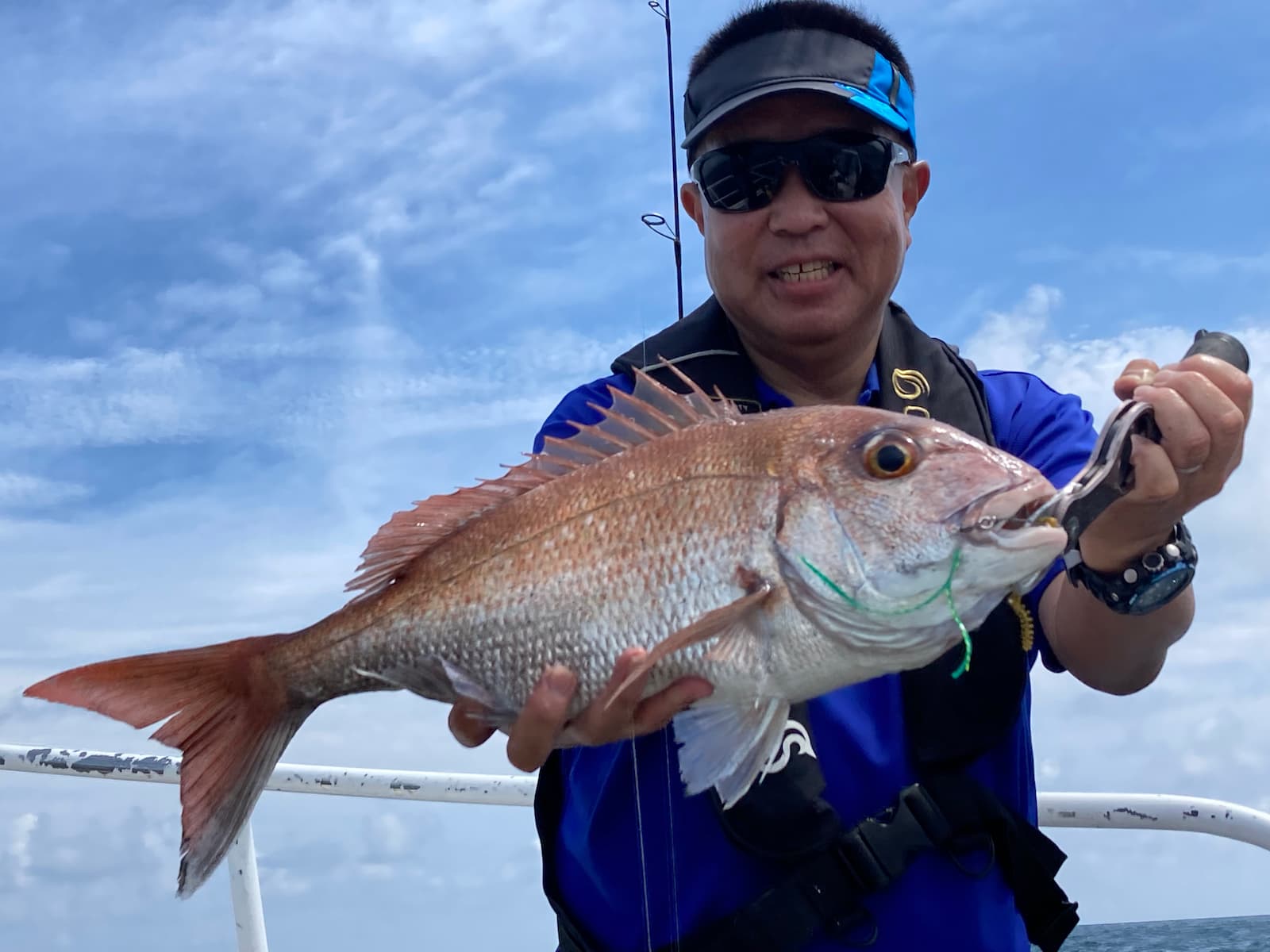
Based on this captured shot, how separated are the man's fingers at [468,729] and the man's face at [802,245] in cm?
127

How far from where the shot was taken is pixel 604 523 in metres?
2.11

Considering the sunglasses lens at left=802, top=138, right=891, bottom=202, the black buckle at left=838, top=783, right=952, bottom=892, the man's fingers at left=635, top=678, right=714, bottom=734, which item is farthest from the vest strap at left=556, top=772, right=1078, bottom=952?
the sunglasses lens at left=802, top=138, right=891, bottom=202

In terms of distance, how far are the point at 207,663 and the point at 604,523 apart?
97 cm

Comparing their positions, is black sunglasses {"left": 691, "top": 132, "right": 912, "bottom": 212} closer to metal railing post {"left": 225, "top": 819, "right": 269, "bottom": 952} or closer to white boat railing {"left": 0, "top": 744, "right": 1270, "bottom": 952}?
white boat railing {"left": 0, "top": 744, "right": 1270, "bottom": 952}

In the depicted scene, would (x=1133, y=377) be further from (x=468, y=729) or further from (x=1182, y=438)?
(x=468, y=729)

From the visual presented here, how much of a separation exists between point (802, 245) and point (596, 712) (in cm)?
137

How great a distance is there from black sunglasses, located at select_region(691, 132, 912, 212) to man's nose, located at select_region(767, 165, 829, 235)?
0.01 metres

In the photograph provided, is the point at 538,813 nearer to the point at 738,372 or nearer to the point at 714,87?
the point at 738,372

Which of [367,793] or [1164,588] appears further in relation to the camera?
[367,793]

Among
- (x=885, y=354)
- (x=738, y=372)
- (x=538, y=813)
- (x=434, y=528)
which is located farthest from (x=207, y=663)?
(x=885, y=354)

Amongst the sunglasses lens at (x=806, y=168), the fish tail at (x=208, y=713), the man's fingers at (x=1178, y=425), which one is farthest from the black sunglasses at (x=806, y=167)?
the fish tail at (x=208, y=713)

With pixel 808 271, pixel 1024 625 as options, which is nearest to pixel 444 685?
pixel 1024 625

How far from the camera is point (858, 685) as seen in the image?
2500 millimetres

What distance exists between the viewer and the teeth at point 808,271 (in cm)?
277
